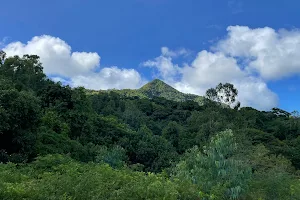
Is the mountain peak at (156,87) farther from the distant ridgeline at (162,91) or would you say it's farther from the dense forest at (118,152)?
the dense forest at (118,152)

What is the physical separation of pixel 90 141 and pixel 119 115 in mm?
22960

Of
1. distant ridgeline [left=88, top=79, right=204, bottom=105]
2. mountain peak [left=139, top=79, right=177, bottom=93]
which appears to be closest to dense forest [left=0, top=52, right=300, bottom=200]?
distant ridgeline [left=88, top=79, right=204, bottom=105]

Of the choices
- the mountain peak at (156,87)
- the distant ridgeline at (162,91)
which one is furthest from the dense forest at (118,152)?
the mountain peak at (156,87)

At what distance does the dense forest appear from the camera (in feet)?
25.4

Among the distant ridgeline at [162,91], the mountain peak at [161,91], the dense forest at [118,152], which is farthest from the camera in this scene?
the mountain peak at [161,91]

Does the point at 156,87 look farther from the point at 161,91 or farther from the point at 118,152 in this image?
the point at 118,152

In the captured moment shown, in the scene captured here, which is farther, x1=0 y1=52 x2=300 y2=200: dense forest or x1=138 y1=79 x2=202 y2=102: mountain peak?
x1=138 y1=79 x2=202 y2=102: mountain peak

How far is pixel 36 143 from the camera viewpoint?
16.7 meters

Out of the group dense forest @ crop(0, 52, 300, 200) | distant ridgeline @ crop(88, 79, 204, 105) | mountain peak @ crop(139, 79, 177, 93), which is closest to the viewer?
dense forest @ crop(0, 52, 300, 200)

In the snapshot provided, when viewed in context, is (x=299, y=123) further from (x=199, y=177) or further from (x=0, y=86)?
(x=0, y=86)

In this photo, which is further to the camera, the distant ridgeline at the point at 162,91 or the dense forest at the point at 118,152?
the distant ridgeline at the point at 162,91

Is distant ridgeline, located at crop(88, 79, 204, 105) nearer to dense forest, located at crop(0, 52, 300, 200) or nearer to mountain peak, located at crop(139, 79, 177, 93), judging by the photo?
mountain peak, located at crop(139, 79, 177, 93)

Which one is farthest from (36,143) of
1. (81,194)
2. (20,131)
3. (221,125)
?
(221,125)

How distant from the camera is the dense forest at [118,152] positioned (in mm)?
7750
